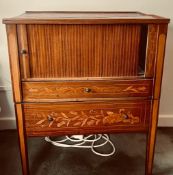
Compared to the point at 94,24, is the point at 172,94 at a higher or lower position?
lower

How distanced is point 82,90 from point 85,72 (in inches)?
3.4

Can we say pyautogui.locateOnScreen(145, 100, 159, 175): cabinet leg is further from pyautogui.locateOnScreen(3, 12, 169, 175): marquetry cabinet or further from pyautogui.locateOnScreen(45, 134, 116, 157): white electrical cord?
pyautogui.locateOnScreen(45, 134, 116, 157): white electrical cord

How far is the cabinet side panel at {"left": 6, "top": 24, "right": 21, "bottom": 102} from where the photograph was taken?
40.6 inches

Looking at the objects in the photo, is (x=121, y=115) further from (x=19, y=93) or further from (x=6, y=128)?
(x=6, y=128)

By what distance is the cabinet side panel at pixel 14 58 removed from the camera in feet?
3.39

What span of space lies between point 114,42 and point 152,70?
0.72 feet

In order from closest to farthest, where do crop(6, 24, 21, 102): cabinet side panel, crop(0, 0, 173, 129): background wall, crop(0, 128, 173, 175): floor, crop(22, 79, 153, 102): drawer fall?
crop(6, 24, 21, 102): cabinet side panel
crop(22, 79, 153, 102): drawer
crop(0, 128, 173, 175): floor
crop(0, 0, 173, 129): background wall

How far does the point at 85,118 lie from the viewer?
3.95 feet

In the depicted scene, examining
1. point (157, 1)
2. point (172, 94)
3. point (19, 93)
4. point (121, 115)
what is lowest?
point (172, 94)

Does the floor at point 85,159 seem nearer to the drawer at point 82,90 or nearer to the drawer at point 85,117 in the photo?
the drawer at point 85,117

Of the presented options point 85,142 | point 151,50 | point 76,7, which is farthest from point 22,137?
point 76,7

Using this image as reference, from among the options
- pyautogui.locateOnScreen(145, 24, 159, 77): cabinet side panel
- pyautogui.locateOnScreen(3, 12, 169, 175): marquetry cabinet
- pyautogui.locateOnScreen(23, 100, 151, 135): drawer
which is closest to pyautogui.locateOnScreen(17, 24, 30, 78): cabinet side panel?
pyautogui.locateOnScreen(3, 12, 169, 175): marquetry cabinet

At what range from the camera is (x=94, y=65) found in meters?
1.13

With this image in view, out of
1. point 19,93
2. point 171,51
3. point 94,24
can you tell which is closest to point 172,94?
point 171,51
